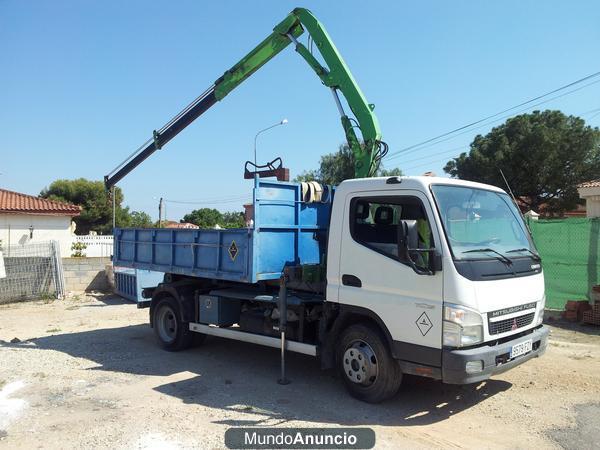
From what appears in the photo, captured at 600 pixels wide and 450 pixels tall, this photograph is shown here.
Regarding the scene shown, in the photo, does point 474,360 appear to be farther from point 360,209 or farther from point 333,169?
point 333,169

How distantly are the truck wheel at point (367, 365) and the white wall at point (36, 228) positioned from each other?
2532 cm

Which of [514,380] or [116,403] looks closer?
[116,403]

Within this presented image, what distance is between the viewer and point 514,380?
603 centimetres

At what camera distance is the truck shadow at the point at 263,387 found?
499 centimetres

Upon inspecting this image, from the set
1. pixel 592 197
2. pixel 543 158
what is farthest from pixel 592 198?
pixel 543 158

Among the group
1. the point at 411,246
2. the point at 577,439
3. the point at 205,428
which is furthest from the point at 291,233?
the point at 577,439

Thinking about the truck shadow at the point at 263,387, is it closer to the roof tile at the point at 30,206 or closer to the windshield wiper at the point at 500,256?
the windshield wiper at the point at 500,256

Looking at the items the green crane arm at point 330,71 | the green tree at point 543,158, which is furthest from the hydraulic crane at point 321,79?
the green tree at point 543,158

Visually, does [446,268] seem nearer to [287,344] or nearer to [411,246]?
[411,246]

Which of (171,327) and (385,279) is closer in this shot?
(385,279)

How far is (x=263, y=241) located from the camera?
6.35 meters

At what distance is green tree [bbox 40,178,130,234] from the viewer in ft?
165

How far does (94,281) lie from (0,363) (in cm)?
873

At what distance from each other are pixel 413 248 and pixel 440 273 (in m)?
0.35
